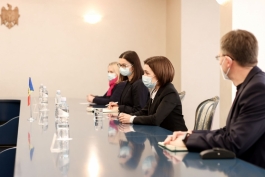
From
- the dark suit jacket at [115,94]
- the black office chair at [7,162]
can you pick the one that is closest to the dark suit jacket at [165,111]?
the black office chair at [7,162]

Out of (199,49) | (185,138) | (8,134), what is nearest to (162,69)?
(185,138)

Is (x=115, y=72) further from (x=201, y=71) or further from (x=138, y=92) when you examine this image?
(x=201, y=71)

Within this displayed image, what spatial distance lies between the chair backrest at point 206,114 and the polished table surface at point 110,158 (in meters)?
0.39

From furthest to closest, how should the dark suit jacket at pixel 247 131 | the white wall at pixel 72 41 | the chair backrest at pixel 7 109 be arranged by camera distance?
the white wall at pixel 72 41 → the chair backrest at pixel 7 109 → the dark suit jacket at pixel 247 131

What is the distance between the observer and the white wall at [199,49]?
736 centimetres

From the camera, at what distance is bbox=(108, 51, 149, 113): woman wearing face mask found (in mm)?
4398

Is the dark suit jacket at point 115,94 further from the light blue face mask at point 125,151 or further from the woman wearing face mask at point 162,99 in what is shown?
the light blue face mask at point 125,151

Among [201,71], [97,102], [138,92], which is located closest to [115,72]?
[97,102]

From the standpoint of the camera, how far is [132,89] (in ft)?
14.7

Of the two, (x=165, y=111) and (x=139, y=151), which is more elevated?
(x=165, y=111)

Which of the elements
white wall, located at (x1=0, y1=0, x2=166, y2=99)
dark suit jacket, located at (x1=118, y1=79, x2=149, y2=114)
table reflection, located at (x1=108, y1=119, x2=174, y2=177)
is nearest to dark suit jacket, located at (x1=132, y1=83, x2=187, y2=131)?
table reflection, located at (x1=108, y1=119, x2=174, y2=177)

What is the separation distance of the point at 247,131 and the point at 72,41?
20.7ft

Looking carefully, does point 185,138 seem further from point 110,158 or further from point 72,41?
point 72,41

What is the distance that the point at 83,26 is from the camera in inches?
323
